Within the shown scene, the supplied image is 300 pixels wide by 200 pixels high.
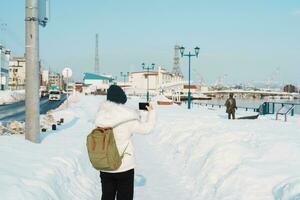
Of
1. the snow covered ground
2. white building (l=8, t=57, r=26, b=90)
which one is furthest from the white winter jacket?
white building (l=8, t=57, r=26, b=90)

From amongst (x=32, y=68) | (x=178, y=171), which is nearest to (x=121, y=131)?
(x=178, y=171)

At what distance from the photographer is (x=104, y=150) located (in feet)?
14.5

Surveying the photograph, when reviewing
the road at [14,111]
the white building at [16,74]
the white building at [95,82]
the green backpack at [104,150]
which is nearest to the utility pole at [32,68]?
the green backpack at [104,150]

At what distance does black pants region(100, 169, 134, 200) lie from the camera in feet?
15.1

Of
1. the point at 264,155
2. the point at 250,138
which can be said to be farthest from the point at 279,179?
the point at 250,138

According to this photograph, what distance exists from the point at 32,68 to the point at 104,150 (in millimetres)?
6263

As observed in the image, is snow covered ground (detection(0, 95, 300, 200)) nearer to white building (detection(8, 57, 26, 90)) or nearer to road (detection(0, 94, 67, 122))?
road (detection(0, 94, 67, 122))

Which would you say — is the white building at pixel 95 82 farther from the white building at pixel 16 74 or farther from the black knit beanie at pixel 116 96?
the black knit beanie at pixel 116 96

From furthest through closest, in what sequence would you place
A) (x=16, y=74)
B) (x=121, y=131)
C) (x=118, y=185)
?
(x=16, y=74) → (x=118, y=185) → (x=121, y=131)

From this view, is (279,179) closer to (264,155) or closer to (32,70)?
(264,155)

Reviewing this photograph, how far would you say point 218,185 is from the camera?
25.0 feet

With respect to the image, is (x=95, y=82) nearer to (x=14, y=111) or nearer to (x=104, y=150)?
(x=14, y=111)

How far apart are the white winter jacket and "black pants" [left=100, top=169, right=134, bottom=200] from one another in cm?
9

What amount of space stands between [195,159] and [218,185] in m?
2.90
